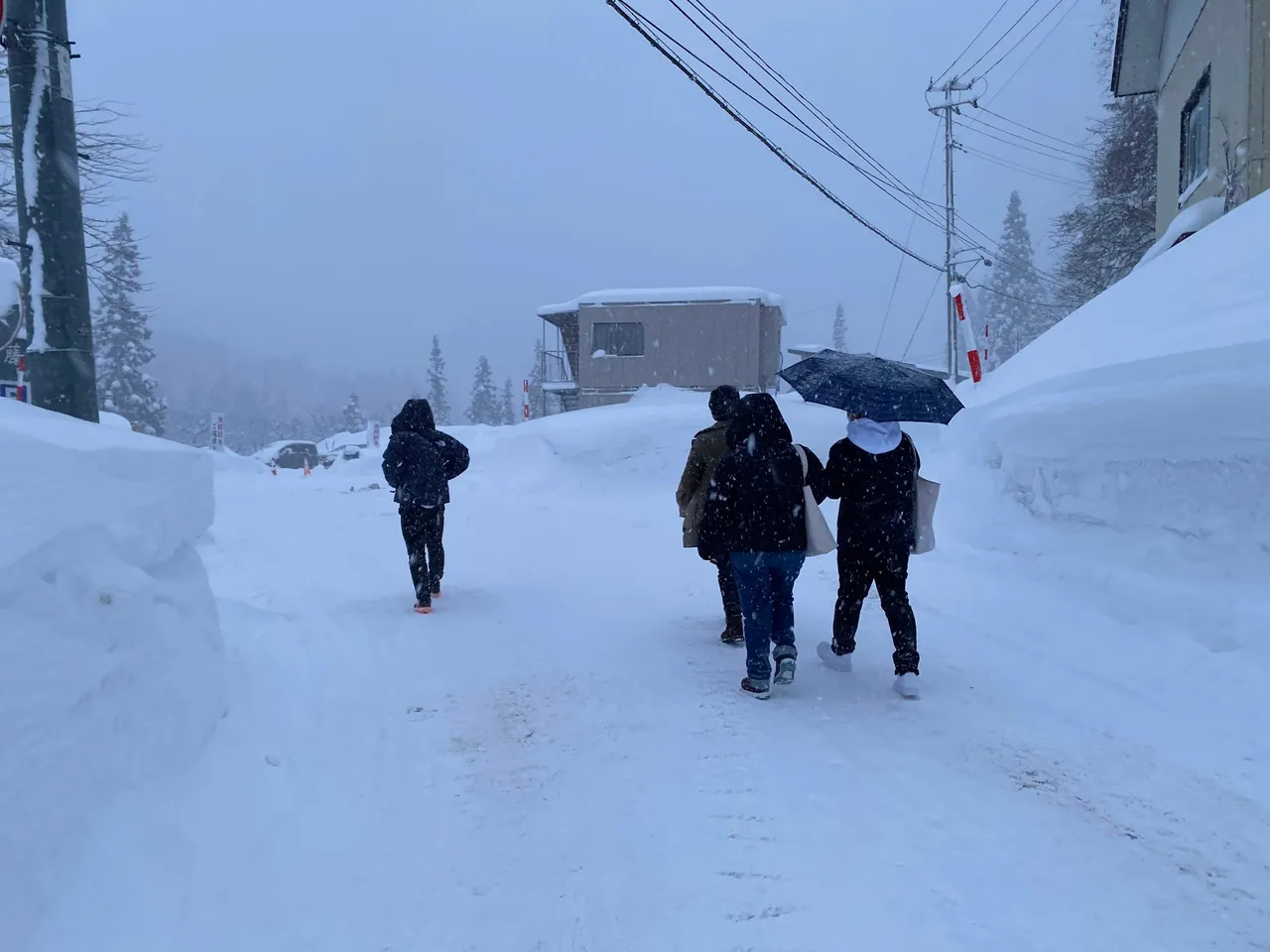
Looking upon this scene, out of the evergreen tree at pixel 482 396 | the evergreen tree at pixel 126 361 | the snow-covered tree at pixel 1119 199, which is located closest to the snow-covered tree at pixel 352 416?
the evergreen tree at pixel 482 396

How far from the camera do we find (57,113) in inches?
176

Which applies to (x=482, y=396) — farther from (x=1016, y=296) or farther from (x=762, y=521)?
(x=762, y=521)

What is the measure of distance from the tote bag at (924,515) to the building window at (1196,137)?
428 inches

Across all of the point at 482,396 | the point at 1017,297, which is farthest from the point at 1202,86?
the point at 482,396

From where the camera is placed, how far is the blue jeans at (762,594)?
4762 millimetres

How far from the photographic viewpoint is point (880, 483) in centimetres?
482

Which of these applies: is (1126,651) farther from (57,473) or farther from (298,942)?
(57,473)

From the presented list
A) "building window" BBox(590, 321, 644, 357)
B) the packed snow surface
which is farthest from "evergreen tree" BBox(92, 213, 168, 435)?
the packed snow surface

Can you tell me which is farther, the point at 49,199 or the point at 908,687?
the point at 908,687

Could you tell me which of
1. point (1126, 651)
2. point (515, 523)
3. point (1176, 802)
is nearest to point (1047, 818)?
point (1176, 802)

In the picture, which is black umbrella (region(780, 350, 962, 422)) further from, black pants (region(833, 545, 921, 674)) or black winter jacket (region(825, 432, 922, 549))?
black pants (region(833, 545, 921, 674))

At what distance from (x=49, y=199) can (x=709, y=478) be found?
4.35 m

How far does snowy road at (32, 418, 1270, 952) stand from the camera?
271 centimetres

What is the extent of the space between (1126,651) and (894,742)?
229cm
